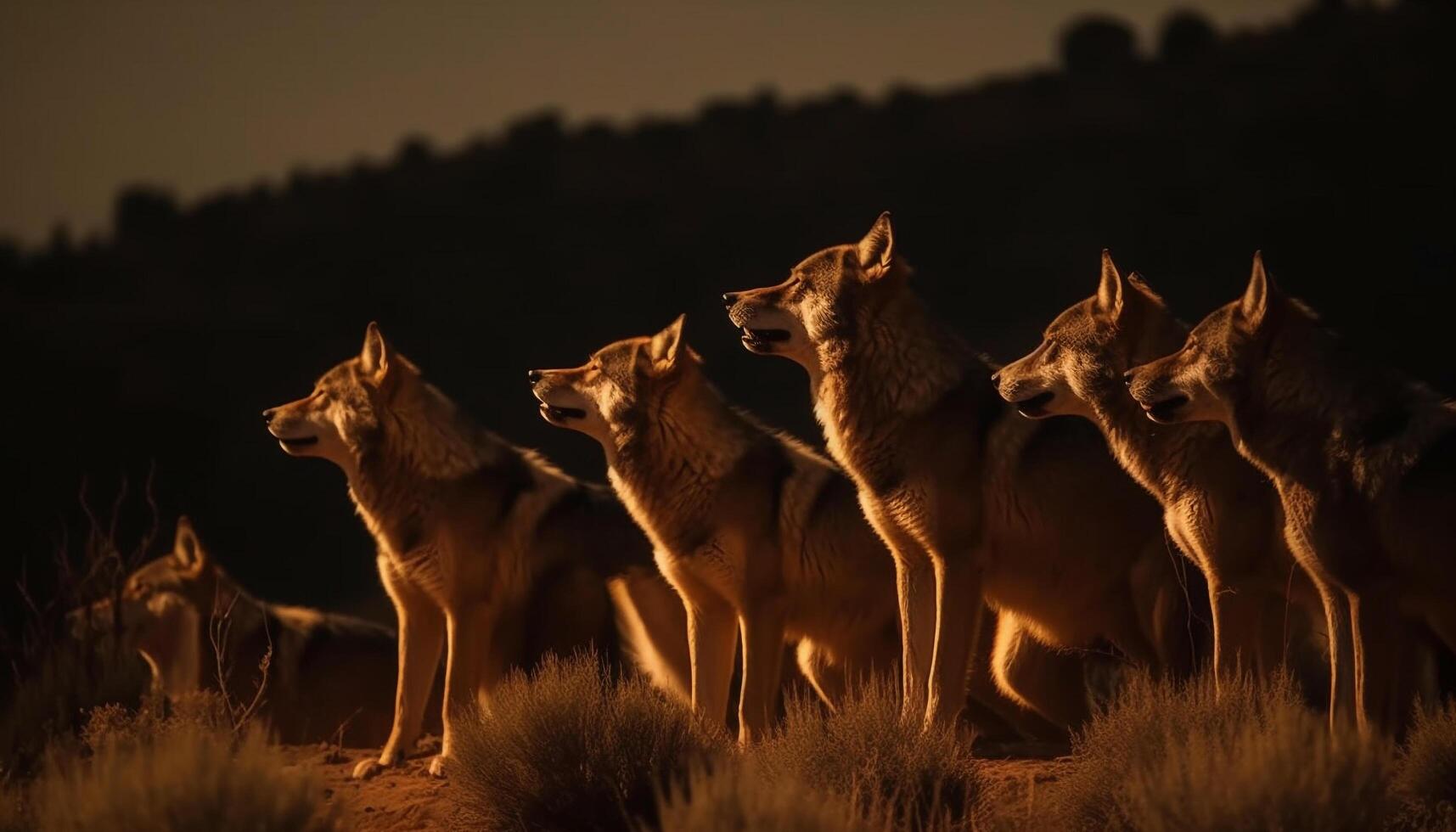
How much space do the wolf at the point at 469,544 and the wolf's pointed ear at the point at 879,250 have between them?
253 cm

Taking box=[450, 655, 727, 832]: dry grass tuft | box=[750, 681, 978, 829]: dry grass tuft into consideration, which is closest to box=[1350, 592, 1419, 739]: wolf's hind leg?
box=[750, 681, 978, 829]: dry grass tuft

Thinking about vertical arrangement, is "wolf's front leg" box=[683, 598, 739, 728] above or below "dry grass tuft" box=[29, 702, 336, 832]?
below

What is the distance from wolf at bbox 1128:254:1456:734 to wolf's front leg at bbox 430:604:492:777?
415 centimetres

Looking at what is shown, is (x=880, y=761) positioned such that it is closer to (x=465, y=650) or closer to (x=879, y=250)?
(x=879, y=250)

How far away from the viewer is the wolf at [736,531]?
9.59 metres

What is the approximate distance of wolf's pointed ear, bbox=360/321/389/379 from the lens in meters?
11.0

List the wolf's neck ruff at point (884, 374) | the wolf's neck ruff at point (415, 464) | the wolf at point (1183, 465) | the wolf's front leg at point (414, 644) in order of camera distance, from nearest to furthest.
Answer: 1. the wolf at point (1183, 465)
2. the wolf's neck ruff at point (884, 374)
3. the wolf's front leg at point (414, 644)
4. the wolf's neck ruff at point (415, 464)

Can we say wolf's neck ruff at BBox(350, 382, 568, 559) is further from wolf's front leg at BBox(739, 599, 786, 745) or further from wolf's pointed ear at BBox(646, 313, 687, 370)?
wolf's front leg at BBox(739, 599, 786, 745)

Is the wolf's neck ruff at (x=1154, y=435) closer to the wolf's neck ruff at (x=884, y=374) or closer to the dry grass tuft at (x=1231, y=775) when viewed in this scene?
the wolf's neck ruff at (x=884, y=374)

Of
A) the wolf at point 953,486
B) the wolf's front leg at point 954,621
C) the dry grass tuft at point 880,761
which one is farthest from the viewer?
the wolf at point 953,486

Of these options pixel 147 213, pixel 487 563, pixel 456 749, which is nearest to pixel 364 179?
pixel 147 213

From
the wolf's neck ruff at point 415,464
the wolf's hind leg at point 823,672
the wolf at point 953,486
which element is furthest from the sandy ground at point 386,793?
the wolf at point 953,486

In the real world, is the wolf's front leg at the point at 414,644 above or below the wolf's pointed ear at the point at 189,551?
below

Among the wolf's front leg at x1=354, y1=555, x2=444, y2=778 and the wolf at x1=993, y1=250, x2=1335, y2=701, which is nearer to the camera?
the wolf at x1=993, y1=250, x2=1335, y2=701
